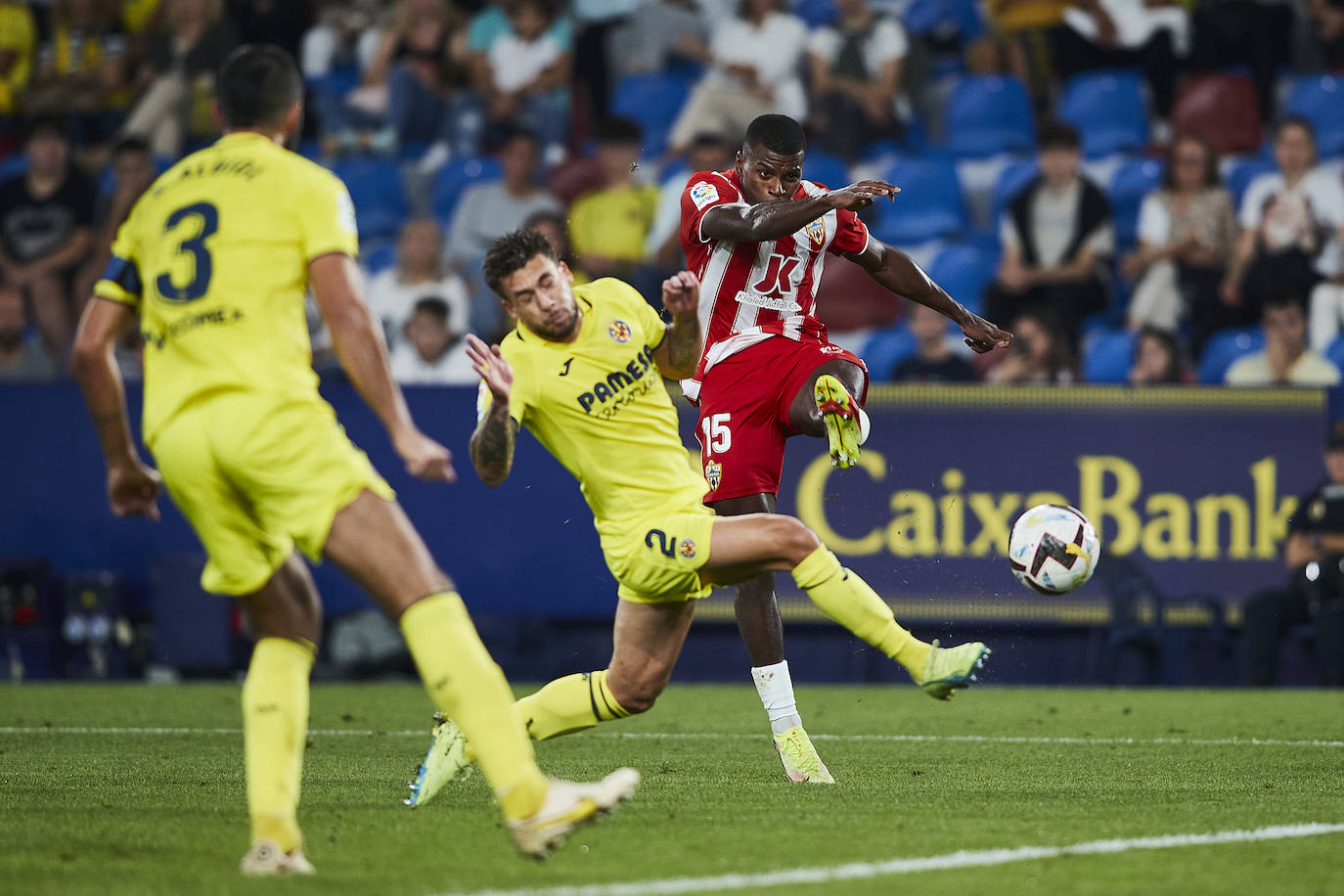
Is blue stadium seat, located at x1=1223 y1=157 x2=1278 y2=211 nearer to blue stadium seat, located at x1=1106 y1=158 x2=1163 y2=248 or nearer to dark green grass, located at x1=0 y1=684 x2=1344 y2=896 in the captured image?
blue stadium seat, located at x1=1106 y1=158 x2=1163 y2=248

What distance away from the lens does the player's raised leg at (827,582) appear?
18.4 feet

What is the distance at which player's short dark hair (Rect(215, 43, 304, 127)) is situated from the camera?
4477 mm

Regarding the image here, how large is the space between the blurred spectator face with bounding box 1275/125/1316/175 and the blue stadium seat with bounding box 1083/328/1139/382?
174 centimetres

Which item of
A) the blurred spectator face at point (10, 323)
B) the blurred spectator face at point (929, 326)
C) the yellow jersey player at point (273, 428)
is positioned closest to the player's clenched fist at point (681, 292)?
the yellow jersey player at point (273, 428)

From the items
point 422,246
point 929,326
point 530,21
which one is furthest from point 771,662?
point 530,21

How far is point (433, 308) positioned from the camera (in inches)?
506

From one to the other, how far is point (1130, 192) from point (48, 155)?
8.70 meters

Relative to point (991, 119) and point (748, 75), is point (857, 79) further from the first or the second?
point (991, 119)

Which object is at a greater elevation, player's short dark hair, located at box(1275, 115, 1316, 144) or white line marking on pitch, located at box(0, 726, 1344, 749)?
player's short dark hair, located at box(1275, 115, 1316, 144)

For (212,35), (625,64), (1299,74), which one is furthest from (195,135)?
(1299,74)

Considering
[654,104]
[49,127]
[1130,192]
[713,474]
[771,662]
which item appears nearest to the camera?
[771,662]

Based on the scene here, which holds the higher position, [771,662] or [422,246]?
[422,246]

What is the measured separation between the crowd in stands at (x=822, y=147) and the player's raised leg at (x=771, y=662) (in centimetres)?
523

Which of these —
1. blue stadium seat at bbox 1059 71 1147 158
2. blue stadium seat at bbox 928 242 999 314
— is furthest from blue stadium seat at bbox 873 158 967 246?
blue stadium seat at bbox 1059 71 1147 158
